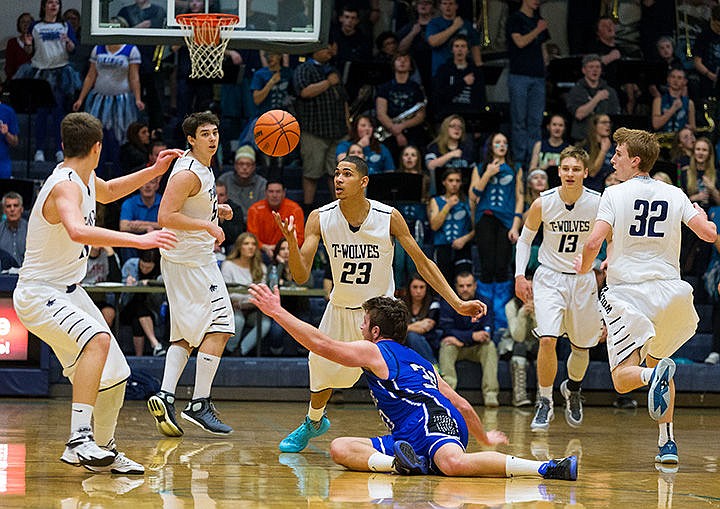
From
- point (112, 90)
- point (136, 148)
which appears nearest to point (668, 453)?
point (136, 148)

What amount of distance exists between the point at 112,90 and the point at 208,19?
4157 millimetres

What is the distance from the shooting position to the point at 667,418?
7777 mm

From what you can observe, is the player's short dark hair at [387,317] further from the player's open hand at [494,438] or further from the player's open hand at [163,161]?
the player's open hand at [163,161]

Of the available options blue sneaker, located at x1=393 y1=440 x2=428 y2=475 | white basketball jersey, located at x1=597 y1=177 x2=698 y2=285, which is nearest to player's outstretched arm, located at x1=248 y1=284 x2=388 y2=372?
blue sneaker, located at x1=393 y1=440 x2=428 y2=475

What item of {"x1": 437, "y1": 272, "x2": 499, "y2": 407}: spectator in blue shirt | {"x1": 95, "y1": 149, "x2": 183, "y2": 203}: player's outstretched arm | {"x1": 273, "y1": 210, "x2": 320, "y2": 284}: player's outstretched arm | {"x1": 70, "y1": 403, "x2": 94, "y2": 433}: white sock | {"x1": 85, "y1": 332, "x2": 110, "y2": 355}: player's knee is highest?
{"x1": 95, "y1": 149, "x2": 183, "y2": 203}: player's outstretched arm

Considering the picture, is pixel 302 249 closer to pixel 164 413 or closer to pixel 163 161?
pixel 163 161

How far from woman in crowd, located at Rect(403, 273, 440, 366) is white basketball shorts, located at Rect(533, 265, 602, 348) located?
8.10ft

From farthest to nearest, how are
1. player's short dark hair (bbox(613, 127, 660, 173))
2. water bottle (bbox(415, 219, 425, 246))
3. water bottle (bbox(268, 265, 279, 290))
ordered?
1. water bottle (bbox(415, 219, 425, 246))
2. water bottle (bbox(268, 265, 279, 290))
3. player's short dark hair (bbox(613, 127, 660, 173))

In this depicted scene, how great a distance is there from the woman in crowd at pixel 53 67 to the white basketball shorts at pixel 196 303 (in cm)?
733

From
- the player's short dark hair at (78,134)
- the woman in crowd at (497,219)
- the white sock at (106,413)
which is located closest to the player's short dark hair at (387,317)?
the white sock at (106,413)

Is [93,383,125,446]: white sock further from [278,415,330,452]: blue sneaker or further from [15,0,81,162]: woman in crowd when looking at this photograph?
[15,0,81,162]: woman in crowd

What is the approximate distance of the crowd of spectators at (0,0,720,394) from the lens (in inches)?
516

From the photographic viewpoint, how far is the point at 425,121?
16000 millimetres

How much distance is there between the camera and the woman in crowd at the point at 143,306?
12.7 meters
